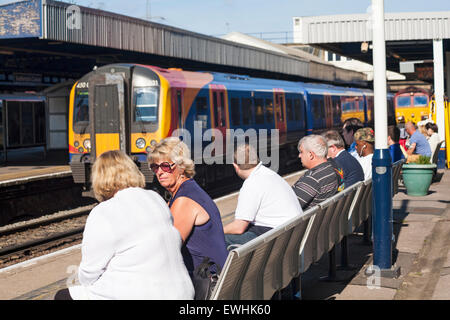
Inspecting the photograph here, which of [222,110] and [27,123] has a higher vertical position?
[27,123]

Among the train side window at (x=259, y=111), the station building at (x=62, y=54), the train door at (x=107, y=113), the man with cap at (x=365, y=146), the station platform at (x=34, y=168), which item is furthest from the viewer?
the train side window at (x=259, y=111)

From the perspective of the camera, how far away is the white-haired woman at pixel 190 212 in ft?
14.3

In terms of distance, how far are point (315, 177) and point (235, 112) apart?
10.9m

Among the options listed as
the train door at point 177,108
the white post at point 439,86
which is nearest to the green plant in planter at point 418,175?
the train door at point 177,108

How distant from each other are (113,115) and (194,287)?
10.7 m

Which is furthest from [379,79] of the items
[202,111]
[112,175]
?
[202,111]

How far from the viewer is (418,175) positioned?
12.8 meters

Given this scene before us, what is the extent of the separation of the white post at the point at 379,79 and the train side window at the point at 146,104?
26.0 ft

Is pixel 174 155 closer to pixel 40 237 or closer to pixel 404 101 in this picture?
pixel 40 237

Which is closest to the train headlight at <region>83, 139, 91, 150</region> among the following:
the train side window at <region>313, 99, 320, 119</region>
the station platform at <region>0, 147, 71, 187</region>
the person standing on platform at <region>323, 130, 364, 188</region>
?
the station platform at <region>0, 147, 71, 187</region>

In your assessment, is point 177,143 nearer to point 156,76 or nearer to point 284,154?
point 156,76

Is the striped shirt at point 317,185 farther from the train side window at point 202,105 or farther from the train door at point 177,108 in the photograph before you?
the train side window at point 202,105
